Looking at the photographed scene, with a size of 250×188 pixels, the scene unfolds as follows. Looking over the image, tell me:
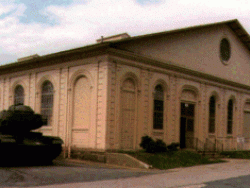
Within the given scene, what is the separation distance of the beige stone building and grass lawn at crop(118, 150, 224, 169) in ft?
6.66

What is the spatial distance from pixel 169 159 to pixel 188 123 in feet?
23.8

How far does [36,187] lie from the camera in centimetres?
943

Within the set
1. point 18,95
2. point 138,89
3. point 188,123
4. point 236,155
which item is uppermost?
point 138,89

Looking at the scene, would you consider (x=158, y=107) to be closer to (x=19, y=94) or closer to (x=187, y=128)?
(x=187, y=128)

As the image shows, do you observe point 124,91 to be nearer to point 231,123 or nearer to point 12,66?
point 12,66

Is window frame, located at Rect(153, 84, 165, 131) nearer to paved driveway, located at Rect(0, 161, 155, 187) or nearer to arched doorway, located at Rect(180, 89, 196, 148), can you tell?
arched doorway, located at Rect(180, 89, 196, 148)

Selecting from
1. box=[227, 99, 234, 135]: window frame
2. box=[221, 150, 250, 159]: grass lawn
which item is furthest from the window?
box=[221, 150, 250, 159]: grass lawn

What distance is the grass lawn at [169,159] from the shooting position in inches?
626

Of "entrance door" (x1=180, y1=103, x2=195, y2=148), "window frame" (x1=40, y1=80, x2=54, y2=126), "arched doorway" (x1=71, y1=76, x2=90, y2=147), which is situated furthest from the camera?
"entrance door" (x1=180, y1=103, x2=195, y2=148)

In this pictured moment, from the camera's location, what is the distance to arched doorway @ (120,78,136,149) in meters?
18.4

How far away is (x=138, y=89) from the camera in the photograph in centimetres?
1931

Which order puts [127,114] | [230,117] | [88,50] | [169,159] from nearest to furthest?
[169,159] < [88,50] < [127,114] < [230,117]

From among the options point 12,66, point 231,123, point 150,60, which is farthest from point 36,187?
point 231,123

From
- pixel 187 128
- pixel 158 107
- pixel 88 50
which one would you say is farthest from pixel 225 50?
pixel 88 50
